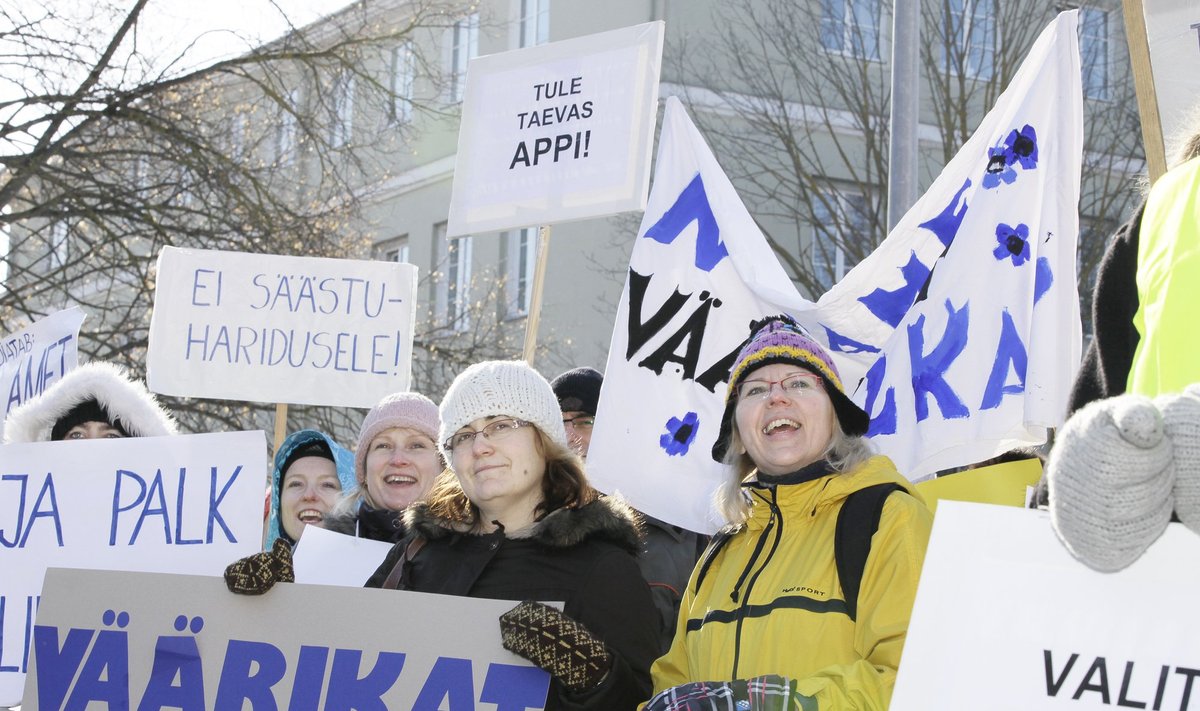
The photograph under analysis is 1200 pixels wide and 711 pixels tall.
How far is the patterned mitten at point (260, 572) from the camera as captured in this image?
11.3 ft

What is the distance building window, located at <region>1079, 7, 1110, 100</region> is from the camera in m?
14.1

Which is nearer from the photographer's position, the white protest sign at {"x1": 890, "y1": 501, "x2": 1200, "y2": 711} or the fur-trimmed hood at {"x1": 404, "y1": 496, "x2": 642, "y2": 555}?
the white protest sign at {"x1": 890, "y1": 501, "x2": 1200, "y2": 711}

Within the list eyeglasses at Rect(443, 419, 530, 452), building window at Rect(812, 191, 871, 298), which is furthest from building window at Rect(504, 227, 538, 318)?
eyeglasses at Rect(443, 419, 530, 452)

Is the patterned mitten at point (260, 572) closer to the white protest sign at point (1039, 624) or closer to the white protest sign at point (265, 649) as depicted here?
the white protest sign at point (265, 649)

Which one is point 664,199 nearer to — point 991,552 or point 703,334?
point 703,334

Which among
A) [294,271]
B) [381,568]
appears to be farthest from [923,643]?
[294,271]

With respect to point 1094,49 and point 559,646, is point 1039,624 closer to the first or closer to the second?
point 559,646

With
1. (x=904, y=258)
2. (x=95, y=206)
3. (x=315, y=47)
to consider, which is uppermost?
(x=315, y=47)

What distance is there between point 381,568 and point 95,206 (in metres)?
8.06

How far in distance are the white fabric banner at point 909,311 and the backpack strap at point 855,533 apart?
44.6 inches

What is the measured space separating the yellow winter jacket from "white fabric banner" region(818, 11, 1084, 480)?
3.48 ft

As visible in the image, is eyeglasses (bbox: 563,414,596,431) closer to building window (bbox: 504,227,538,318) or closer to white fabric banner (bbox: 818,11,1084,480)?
white fabric banner (bbox: 818,11,1084,480)

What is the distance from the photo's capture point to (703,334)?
185 inches

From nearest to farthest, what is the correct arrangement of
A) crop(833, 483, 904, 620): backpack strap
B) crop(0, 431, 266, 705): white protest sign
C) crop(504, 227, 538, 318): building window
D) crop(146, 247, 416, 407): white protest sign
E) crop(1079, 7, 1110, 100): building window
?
crop(833, 483, 904, 620): backpack strap → crop(0, 431, 266, 705): white protest sign → crop(146, 247, 416, 407): white protest sign → crop(1079, 7, 1110, 100): building window → crop(504, 227, 538, 318): building window
